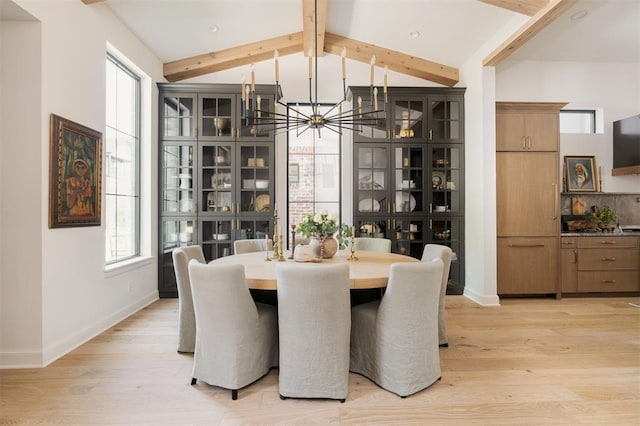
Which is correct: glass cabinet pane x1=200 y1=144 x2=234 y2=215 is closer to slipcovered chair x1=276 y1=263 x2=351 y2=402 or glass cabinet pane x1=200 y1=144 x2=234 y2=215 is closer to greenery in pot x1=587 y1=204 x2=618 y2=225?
slipcovered chair x1=276 y1=263 x2=351 y2=402

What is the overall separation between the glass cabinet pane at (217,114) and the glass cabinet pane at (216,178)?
0.20m

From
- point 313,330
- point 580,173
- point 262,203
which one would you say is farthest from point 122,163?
point 580,173

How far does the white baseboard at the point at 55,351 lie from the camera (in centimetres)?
242

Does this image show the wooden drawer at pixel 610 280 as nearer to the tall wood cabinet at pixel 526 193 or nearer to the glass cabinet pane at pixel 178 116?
the tall wood cabinet at pixel 526 193

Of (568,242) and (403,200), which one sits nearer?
(568,242)

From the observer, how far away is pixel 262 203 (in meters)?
4.46

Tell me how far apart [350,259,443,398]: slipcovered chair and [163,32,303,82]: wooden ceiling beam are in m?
3.38

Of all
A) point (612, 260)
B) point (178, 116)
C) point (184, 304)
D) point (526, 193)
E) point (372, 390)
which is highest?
point (178, 116)

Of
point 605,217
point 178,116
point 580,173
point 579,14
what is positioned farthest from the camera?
point 580,173

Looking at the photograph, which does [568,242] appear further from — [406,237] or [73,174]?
[73,174]

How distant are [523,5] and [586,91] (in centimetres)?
246

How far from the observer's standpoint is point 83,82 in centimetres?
289

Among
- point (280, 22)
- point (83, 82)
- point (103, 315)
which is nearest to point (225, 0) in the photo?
point (280, 22)

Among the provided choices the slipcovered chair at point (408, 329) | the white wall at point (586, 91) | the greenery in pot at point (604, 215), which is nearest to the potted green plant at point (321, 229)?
the slipcovered chair at point (408, 329)
